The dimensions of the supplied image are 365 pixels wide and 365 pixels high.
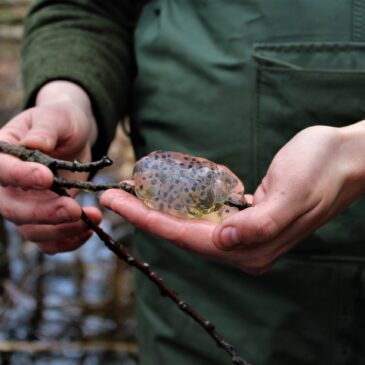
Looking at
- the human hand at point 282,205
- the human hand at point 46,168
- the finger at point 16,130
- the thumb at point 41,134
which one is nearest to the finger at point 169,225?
the human hand at point 282,205

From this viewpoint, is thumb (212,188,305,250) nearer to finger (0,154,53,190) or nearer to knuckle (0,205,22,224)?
finger (0,154,53,190)

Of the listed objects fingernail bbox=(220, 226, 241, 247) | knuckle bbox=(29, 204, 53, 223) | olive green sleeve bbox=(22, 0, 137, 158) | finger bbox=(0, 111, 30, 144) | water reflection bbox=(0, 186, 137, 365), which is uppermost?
olive green sleeve bbox=(22, 0, 137, 158)

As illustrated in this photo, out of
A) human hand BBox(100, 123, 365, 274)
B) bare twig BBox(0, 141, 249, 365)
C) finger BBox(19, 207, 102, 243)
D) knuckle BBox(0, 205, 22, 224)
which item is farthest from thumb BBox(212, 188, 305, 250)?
knuckle BBox(0, 205, 22, 224)

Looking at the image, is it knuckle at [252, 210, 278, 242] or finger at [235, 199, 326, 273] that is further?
finger at [235, 199, 326, 273]

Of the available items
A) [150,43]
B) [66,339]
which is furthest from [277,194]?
[66,339]

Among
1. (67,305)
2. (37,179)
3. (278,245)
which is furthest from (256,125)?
(67,305)

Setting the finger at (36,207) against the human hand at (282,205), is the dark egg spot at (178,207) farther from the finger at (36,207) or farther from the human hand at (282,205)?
the finger at (36,207)
